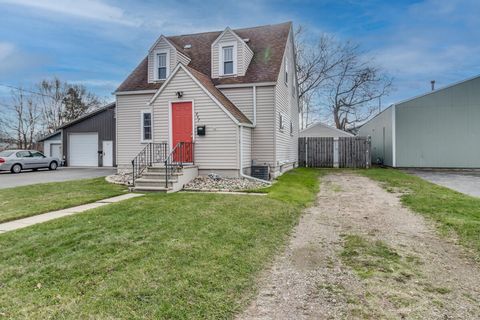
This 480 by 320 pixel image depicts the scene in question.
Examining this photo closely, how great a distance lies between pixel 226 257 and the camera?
14.2ft

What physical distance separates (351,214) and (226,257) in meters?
4.25

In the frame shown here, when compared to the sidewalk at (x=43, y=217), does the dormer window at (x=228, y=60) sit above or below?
above

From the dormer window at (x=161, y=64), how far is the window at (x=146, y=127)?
5.97ft

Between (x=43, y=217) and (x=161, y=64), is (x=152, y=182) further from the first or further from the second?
(x=161, y=64)

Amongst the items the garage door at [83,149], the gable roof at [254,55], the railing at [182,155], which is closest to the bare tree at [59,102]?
the garage door at [83,149]

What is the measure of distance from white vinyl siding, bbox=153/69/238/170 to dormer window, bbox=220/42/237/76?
112 inches

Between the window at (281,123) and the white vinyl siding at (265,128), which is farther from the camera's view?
the window at (281,123)

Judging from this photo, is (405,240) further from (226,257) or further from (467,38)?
(467,38)

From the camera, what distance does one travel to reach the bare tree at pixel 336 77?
103 feet

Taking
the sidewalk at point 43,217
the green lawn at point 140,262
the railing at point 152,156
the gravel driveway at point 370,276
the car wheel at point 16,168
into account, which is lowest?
the gravel driveway at point 370,276

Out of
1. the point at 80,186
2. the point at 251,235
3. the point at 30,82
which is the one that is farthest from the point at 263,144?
the point at 30,82

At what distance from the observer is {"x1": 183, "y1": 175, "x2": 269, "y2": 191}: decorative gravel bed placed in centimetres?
1045

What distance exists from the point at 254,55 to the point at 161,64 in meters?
4.42

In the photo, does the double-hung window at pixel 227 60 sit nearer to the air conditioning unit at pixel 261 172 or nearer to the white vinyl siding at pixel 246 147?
the white vinyl siding at pixel 246 147
